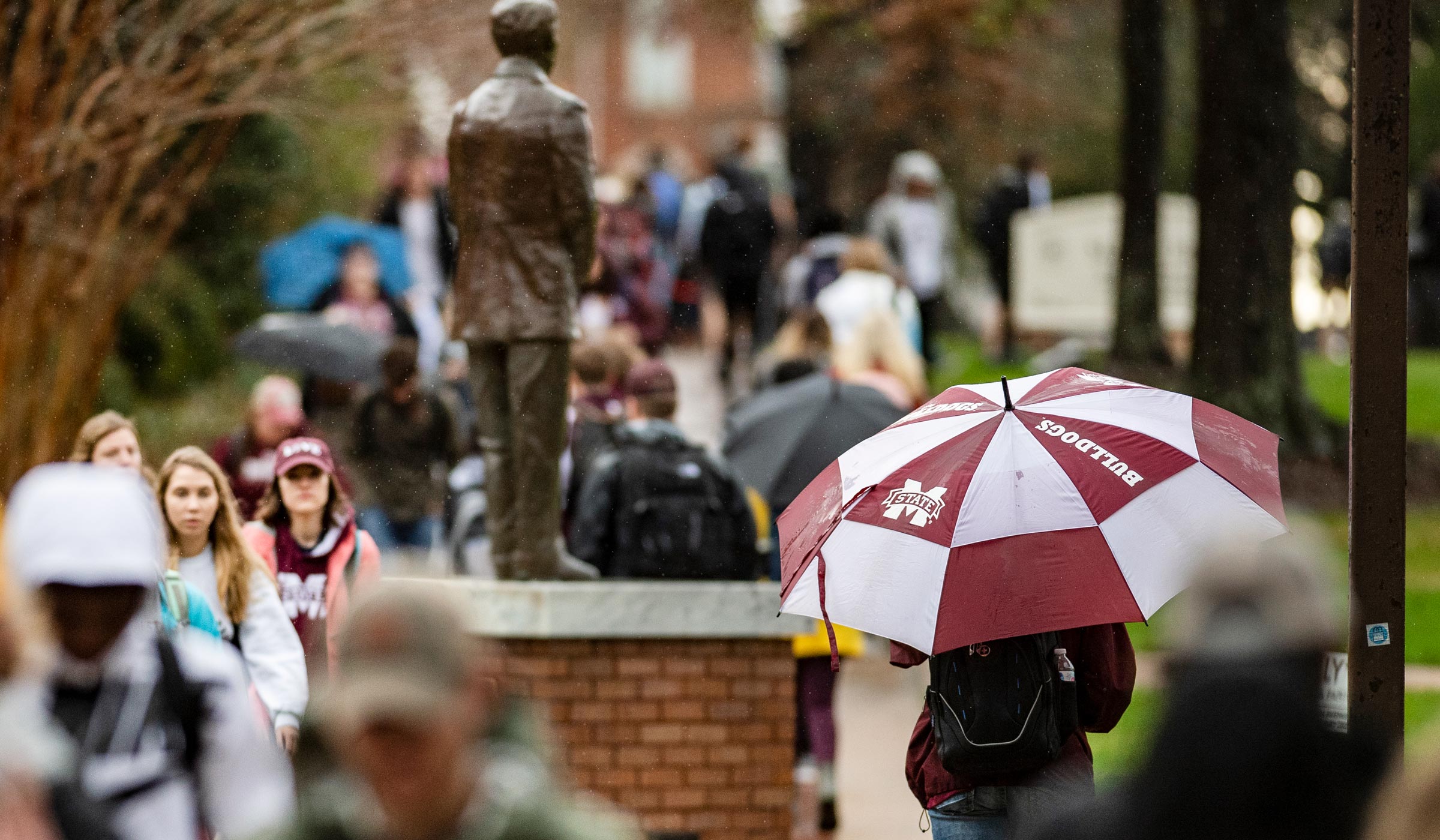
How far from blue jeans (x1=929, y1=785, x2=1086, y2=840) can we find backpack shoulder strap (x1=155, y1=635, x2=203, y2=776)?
213 centimetres

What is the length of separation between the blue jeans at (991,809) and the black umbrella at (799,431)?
439 centimetres

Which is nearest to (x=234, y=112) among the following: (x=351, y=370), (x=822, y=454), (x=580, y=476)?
(x=351, y=370)

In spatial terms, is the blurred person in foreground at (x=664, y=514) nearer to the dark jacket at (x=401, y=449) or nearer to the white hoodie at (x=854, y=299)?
the dark jacket at (x=401, y=449)

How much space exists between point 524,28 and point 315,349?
14.3ft

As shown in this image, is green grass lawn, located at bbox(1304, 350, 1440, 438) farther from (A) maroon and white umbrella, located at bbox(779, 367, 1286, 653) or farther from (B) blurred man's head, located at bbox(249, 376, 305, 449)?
(A) maroon and white umbrella, located at bbox(779, 367, 1286, 653)

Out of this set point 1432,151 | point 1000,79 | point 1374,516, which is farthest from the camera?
point 1432,151

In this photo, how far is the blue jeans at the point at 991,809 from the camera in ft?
16.4

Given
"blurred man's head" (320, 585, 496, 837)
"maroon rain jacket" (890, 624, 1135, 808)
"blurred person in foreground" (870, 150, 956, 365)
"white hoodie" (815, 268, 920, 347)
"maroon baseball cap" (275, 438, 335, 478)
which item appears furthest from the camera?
"blurred person in foreground" (870, 150, 956, 365)

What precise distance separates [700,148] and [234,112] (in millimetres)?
61597

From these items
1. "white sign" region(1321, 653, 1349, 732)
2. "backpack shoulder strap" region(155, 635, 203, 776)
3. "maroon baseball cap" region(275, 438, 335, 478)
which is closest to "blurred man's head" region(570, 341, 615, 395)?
"maroon baseball cap" region(275, 438, 335, 478)

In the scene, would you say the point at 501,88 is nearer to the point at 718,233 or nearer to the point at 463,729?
the point at 463,729

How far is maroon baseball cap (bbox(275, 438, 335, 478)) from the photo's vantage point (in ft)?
23.8

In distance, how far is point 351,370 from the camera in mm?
12070

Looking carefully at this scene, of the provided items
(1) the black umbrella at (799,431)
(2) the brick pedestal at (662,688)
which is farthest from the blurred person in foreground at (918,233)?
(2) the brick pedestal at (662,688)
